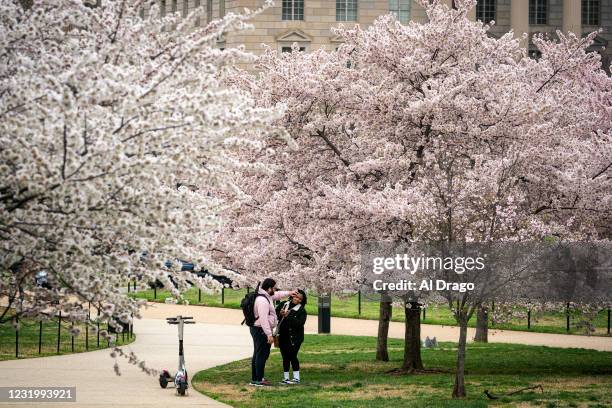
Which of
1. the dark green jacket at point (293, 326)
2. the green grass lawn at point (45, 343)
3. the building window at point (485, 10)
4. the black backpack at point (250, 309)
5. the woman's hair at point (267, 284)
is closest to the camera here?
the woman's hair at point (267, 284)

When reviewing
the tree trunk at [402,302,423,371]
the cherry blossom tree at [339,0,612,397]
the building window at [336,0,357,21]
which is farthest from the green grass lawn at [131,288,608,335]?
the building window at [336,0,357,21]

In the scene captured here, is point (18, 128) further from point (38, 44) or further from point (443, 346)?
point (443, 346)

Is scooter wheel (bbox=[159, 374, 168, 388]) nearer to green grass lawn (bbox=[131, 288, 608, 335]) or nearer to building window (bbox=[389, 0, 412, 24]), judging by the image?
green grass lawn (bbox=[131, 288, 608, 335])

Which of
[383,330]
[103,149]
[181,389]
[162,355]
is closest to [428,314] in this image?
[383,330]

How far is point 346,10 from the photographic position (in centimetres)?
10619

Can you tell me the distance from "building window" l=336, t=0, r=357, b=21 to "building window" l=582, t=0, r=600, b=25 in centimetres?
1827

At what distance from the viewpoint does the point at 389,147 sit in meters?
23.8

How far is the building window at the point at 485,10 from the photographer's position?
10319 centimetres

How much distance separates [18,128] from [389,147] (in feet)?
47.1

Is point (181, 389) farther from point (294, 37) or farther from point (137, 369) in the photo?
point (294, 37)

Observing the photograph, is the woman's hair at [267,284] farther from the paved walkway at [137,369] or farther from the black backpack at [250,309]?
the paved walkway at [137,369]

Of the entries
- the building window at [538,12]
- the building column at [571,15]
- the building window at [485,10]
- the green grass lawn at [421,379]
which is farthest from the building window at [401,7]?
the green grass lawn at [421,379]

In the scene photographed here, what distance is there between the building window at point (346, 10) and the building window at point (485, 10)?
389 inches

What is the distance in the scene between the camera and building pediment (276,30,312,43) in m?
105
